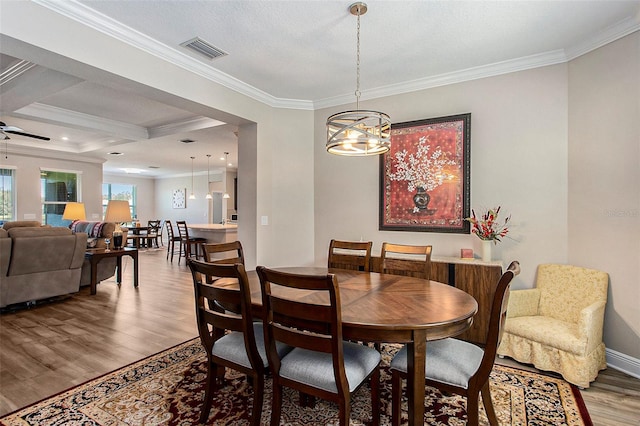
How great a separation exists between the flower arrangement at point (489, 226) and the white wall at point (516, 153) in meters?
0.08

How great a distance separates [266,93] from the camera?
13.9 ft

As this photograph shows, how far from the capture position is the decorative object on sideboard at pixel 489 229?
3268 mm

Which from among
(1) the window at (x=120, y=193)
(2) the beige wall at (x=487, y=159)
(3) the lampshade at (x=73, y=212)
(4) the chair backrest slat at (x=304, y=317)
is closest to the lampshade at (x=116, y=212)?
(3) the lampshade at (x=73, y=212)

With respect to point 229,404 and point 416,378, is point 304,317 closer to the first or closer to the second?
point 416,378

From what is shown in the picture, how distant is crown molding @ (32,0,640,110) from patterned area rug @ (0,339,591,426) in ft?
8.84

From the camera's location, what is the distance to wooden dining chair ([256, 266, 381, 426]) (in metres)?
1.55

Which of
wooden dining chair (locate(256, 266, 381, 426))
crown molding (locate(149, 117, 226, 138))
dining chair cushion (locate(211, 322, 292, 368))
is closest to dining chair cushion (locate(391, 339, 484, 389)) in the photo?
wooden dining chair (locate(256, 266, 381, 426))

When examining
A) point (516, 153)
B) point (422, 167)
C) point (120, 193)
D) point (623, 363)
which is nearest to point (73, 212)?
point (120, 193)

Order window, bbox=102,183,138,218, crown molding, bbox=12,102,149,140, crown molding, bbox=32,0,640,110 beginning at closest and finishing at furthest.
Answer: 1. crown molding, bbox=32,0,640,110
2. crown molding, bbox=12,102,149,140
3. window, bbox=102,183,138,218

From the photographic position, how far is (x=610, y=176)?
284 cm

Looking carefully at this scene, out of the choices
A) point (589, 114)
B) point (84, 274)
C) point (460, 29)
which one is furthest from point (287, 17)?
point (84, 274)

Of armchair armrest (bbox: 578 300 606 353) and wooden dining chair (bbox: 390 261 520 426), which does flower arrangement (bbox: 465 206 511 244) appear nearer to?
armchair armrest (bbox: 578 300 606 353)

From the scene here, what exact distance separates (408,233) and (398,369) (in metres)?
2.27

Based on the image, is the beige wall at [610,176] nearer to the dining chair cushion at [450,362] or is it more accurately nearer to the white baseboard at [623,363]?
the white baseboard at [623,363]
